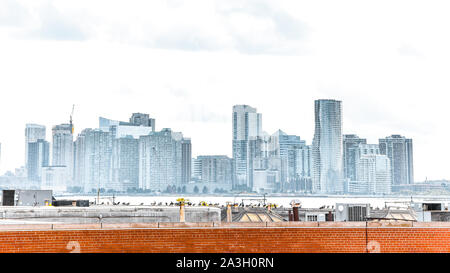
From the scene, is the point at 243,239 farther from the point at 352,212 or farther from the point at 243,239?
the point at 352,212

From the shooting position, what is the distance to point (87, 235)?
74.4ft

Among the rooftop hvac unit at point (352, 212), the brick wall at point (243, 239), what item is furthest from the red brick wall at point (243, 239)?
the rooftop hvac unit at point (352, 212)

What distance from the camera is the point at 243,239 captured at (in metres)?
23.3

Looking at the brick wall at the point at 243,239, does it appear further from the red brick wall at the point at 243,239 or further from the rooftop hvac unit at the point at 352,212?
the rooftop hvac unit at the point at 352,212

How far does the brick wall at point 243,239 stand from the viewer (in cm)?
2255

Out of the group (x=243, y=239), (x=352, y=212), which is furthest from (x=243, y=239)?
(x=352, y=212)

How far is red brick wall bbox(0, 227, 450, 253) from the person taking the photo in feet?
74.0

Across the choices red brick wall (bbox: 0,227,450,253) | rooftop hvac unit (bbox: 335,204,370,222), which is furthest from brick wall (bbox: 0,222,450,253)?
rooftop hvac unit (bbox: 335,204,370,222)

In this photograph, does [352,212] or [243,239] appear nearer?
[243,239]

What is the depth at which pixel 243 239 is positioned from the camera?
2327 centimetres

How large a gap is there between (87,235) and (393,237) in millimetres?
11573

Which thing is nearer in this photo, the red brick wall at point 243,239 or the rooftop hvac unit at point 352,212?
the red brick wall at point 243,239
